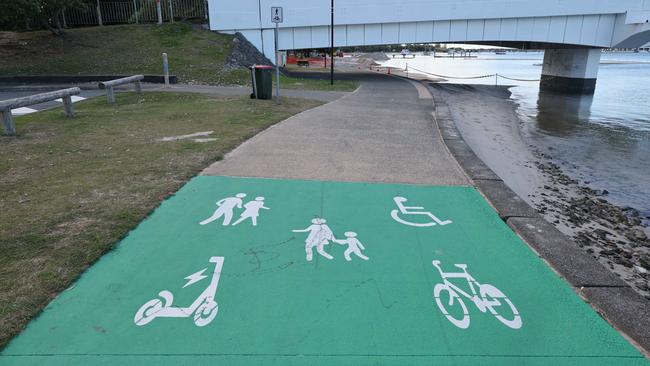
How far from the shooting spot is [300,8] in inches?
1107

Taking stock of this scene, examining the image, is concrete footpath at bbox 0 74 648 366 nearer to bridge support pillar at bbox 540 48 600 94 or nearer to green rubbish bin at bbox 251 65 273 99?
green rubbish bin at bbox 251 65 273 99

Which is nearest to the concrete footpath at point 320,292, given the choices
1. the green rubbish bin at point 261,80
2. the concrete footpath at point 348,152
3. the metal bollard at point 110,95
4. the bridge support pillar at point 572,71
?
the concrete footpath at point 348,152

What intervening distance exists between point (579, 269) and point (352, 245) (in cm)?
210

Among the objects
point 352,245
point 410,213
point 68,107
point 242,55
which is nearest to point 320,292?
point 352,245

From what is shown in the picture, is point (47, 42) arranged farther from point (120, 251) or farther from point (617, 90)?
point (617, 90)

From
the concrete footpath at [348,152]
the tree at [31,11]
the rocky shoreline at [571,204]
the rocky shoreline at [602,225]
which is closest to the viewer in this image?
the rocky shoreline at [602,225]

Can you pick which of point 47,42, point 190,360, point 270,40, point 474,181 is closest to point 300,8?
point 270,40

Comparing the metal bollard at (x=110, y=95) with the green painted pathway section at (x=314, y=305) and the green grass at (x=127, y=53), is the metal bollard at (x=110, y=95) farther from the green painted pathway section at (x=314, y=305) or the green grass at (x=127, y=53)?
the green painted pathway section at (x=314, y=305)

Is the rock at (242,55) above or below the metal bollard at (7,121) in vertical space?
above

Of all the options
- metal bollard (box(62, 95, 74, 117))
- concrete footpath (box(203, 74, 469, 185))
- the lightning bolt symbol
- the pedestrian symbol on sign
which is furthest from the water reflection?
metal bollard (box(62, 95, 74, 117))

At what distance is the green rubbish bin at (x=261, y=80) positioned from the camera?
14195 mm

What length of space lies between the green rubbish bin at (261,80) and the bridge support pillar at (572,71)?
27490 mm

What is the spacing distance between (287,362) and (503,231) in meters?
3.07

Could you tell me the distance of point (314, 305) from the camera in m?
3.33
